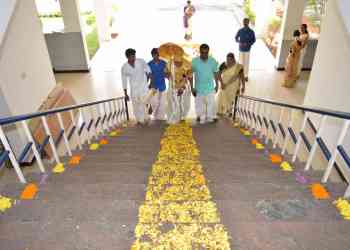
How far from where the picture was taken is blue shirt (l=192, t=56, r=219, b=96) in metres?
4.87

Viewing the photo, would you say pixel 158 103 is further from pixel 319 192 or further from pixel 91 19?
pixel 91 19

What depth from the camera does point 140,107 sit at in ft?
18.6

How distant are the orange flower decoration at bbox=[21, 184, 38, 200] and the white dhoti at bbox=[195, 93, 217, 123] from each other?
3.54m

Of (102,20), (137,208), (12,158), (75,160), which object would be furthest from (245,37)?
(12,158)

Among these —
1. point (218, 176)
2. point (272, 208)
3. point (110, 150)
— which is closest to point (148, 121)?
point (110, 150)

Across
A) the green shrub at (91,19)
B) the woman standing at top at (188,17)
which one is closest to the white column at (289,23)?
the woman standing at top at (188,17)

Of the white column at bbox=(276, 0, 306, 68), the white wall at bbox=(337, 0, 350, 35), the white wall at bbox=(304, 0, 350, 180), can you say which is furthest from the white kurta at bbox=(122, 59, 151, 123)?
the white column at bbox=(276, 0, 306, 68)

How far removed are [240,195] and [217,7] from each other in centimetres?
1709

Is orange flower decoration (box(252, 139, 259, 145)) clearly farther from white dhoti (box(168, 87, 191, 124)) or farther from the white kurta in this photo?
the white kurta

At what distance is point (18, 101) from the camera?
16.1ft

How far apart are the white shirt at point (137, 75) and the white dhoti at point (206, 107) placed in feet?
3.57

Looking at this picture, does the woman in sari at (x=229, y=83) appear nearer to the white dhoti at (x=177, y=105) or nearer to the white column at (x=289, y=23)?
the white dhoti at (x=177, y=105)

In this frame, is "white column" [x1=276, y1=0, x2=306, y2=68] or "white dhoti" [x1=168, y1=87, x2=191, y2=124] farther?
"white column" [x1=276, y1=0, x2=306, y2=68]

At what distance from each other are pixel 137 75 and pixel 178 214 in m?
3.38
